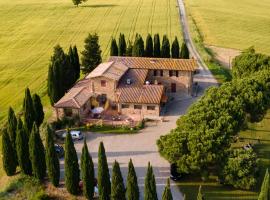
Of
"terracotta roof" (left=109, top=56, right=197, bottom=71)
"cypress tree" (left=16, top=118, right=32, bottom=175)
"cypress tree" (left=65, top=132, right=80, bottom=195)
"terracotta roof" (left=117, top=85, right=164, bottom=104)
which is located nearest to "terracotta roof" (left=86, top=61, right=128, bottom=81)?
"terracotta roof" (left=109, top=56, right=197, bottom=71)

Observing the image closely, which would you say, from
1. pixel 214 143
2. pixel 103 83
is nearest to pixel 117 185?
pixel 214 143

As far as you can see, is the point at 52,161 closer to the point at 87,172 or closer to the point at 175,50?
the point at 87,172

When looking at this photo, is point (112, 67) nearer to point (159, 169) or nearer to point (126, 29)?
point (159, 169)

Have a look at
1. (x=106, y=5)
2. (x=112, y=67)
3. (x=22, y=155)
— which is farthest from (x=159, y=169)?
(x=106, y=5)

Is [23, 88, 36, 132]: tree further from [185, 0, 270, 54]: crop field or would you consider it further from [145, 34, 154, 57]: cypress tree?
[185, 0, 270, 54]: crop field

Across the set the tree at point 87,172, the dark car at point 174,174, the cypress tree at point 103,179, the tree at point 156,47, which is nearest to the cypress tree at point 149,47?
the tree at point 156,47
